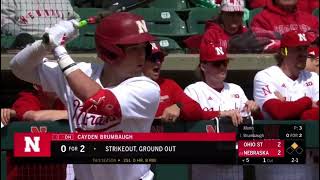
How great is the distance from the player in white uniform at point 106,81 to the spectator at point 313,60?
172 cm

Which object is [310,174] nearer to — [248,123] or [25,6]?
[248,123]

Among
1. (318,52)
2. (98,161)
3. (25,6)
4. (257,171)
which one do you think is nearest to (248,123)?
(257,171)

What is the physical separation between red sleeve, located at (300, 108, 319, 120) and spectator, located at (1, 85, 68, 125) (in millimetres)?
1155

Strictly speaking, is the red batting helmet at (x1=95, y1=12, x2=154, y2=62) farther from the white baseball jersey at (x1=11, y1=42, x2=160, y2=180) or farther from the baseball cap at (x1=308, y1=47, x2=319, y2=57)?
the baseball cap at (x1=308, y1=47, x2=319, y2=57)

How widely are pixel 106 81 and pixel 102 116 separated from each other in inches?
6.6

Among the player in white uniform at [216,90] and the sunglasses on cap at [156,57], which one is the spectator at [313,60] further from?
the sunglasses on cap at [156,57]

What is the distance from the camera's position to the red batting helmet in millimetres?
2686

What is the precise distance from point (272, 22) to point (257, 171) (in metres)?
1.81

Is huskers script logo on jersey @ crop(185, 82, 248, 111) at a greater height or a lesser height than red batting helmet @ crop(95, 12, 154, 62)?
lesser

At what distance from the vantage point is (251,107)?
3.77 metres

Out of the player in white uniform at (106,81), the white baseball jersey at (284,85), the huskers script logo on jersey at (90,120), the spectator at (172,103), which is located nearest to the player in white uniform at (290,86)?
the white baseball jersey at (284,85)

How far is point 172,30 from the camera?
16.6 ft

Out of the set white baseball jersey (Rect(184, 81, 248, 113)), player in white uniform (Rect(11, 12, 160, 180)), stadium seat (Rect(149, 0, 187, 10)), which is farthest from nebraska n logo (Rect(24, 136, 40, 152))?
stadium seat (Rect(149, 0, 187, 10))

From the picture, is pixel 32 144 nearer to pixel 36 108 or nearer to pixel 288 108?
pixel 36 108
